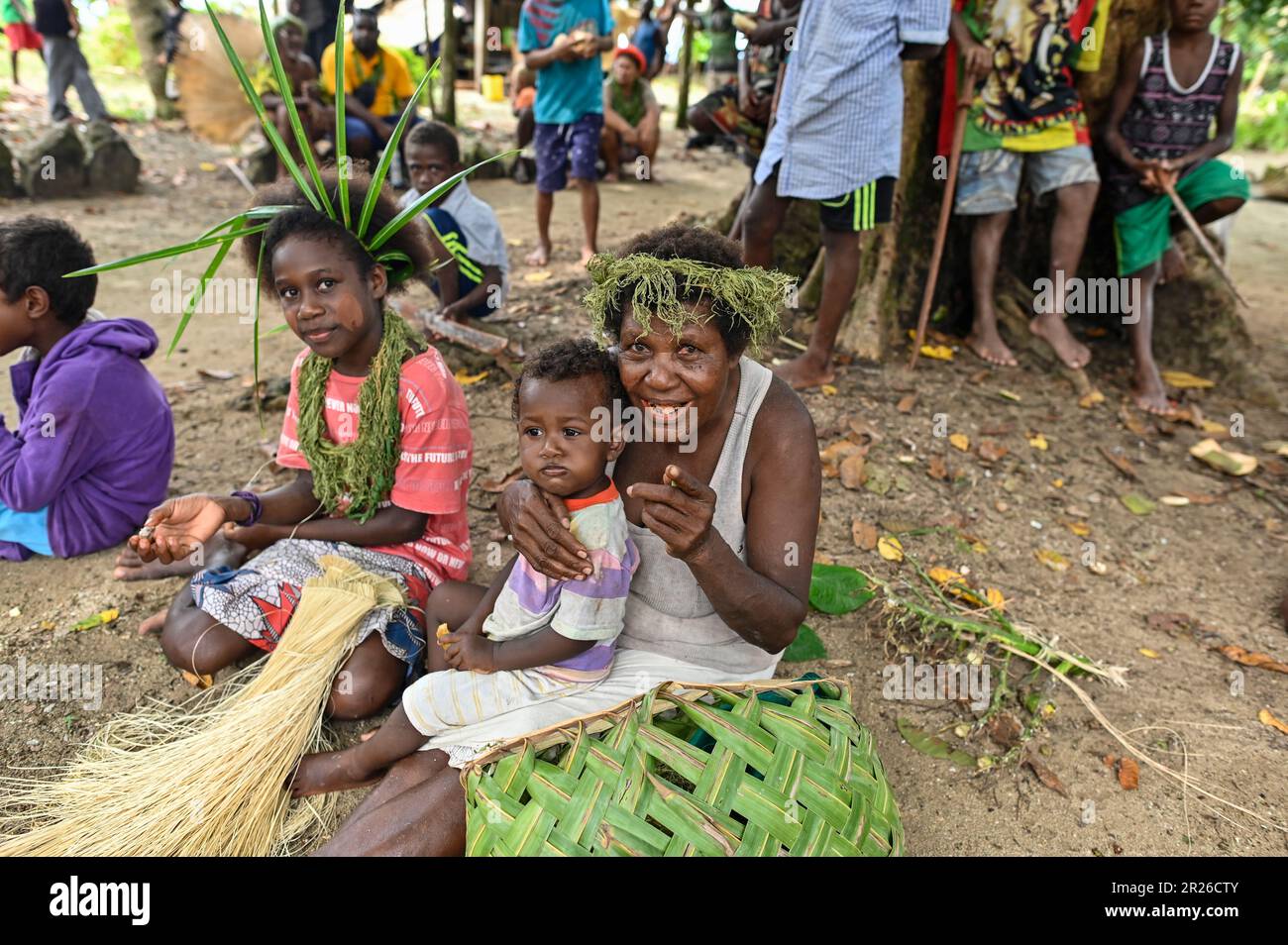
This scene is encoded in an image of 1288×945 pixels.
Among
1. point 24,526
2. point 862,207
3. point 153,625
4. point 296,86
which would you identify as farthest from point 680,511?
point 296,86

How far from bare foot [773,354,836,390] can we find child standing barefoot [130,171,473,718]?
2.01m

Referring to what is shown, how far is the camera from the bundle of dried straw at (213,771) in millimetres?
1989

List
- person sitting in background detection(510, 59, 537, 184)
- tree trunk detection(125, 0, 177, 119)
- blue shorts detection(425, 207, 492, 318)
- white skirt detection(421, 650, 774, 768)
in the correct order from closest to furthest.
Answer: white skirt detection(421, 650, 774, 768) → blue shorts detection(425, 207, 492, 318) → person sitting in background detection(510, 59, 537, 184) → tree trunk detection(125, 0, 177, 119)

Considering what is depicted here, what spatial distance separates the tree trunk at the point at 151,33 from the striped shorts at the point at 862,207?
9756mm

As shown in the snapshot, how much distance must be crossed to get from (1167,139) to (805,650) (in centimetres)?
370

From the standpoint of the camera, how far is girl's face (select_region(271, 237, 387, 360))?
7.46 feet

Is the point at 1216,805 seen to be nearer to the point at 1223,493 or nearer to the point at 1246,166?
the point at 1223,493

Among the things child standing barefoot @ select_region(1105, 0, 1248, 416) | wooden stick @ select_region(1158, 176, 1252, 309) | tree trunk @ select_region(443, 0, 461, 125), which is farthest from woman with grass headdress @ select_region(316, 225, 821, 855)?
tree trunk @ select_region(443, 0, 461, 125)

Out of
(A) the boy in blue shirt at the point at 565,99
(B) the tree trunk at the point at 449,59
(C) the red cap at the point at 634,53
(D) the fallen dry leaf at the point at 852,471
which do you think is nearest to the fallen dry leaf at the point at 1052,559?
(D) the fallen dry leaf at the point at 852,471

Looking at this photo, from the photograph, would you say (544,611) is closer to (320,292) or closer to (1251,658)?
(320,292)

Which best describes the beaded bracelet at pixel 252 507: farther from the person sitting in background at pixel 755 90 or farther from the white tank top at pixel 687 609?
the person sitting in background at pixel 755 90

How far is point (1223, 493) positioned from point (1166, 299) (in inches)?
68.7

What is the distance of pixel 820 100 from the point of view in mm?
3627

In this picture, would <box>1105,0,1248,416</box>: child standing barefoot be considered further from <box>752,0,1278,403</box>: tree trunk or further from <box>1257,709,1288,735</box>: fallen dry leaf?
<box>1257,709,1288,735</box>: fallen dry leaf
